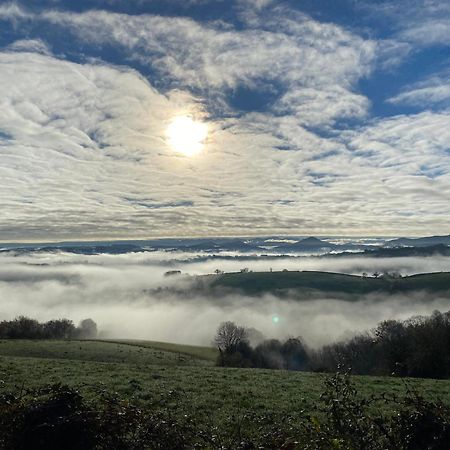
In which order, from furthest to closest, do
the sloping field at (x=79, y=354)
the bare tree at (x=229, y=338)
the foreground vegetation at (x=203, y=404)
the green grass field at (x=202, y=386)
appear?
the bare tree at (x=229, y=338)
the sloping field at (x=79, y=354)
the green grass field at (x=202, y=386)
the foreground vegetation at (x=203, y=404)

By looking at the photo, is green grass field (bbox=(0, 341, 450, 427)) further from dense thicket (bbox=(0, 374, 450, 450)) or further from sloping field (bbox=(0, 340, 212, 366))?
sloping field (bbox=(0, 340, 212, 366))

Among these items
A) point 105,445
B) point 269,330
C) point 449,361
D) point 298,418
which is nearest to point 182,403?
point 298,418

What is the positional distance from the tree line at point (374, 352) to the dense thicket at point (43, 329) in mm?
49511

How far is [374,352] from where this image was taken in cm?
9281

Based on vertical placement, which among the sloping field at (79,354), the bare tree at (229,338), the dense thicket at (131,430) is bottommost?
the bare tree at (229,338)

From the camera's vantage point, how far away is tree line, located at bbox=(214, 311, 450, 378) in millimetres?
53688

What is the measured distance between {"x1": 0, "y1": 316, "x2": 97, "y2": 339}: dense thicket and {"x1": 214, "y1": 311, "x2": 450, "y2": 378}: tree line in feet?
162

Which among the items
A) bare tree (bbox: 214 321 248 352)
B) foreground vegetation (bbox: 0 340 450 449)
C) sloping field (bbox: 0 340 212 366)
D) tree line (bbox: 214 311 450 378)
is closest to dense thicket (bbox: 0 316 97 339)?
sloping field (bbox: 0 340 212 366)

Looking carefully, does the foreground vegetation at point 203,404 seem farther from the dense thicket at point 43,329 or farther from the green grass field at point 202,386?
the dense thicket at point 43,329

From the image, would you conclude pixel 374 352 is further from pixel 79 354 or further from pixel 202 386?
pixel 202 386

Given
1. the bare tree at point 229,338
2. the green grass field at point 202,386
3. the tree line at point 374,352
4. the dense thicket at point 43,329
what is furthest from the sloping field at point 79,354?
the bare tree at point 229,338

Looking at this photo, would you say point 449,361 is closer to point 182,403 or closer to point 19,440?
point 182,403

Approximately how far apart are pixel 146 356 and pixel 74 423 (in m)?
47.6

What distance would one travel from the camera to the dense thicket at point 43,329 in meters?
104
